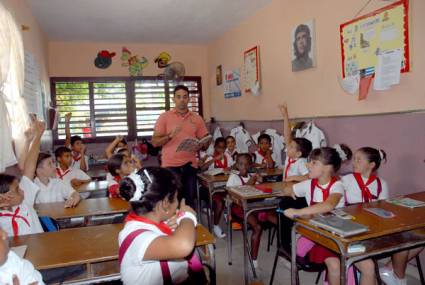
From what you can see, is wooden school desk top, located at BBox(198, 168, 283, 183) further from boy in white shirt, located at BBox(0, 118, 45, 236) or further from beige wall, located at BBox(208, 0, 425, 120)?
boy in white shirt, located at BBox(0, 118, 45, 236)

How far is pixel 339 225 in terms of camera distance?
163 cm

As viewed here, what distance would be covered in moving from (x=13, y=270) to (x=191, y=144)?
228cm

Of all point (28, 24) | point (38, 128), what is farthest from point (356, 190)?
point (28, 24)

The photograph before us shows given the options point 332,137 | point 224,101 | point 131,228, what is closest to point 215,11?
point 224,101

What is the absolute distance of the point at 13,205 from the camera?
6.32 ft

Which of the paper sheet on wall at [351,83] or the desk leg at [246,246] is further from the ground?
the paper sheet on wall at [351,83]

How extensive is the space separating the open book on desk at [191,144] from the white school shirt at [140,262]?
2.18 meters

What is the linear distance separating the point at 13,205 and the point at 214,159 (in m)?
3.09

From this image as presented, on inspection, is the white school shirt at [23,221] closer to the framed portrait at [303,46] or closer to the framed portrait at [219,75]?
the framed portrait at [303,46]

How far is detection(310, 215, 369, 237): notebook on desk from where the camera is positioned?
5.10 ft

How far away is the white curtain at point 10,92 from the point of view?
7.80 feet

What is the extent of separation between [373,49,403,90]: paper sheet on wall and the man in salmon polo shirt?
1746 millimetres

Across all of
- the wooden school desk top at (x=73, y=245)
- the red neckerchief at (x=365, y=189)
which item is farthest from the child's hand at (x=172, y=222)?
the red neckerchief at (x=365, y=189)

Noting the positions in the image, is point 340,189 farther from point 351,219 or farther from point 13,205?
point 13,205
